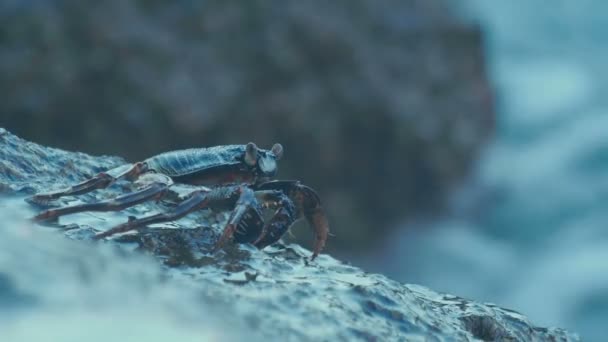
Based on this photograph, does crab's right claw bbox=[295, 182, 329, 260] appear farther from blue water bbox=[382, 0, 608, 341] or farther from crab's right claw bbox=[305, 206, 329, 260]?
blue water bbox=[382, 0, 608, 341]

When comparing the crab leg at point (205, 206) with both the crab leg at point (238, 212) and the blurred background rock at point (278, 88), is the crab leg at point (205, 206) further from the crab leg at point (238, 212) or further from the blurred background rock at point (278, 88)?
the blurred background rock at point (278, 88)

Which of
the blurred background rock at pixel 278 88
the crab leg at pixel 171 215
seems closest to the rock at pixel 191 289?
the crab leg at pixel 171 215

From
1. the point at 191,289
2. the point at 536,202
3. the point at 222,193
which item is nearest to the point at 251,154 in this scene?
the point at 222,193

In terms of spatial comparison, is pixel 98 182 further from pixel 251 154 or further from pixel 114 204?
pixel 251 154

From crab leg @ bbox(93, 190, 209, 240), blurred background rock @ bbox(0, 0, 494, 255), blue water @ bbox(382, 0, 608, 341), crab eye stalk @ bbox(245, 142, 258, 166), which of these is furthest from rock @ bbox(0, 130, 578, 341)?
blue water @ bbox(382, 0, 608, 341)

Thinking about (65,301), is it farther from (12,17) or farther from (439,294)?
(12,17)

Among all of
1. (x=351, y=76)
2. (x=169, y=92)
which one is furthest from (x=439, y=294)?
(x=351, y=76)

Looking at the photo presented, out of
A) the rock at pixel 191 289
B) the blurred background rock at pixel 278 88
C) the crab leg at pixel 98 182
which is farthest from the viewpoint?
the blurred background rock at pixel 278 88

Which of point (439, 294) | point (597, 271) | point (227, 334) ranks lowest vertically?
point (227, 334)
